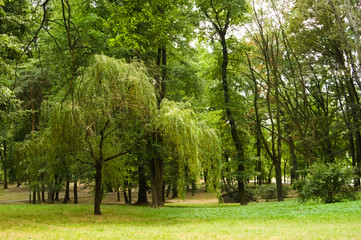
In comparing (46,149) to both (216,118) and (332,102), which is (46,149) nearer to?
(216,118)

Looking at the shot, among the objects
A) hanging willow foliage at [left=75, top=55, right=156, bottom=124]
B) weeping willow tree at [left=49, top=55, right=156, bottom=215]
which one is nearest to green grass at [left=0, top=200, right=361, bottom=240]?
weeping willow tree at [left=49, top=55, right=156, bottom=215]

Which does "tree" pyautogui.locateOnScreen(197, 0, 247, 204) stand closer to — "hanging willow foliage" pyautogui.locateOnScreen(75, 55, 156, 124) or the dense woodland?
the dense woodland

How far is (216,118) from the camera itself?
19.2 meters

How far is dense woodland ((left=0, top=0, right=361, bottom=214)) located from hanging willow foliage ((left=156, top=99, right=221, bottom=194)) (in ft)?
0.13

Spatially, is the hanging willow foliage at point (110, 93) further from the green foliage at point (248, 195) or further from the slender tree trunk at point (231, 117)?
the green foliage at point (248, 195)

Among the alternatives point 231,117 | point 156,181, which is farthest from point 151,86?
point 231,117

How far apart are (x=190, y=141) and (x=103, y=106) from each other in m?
3.31

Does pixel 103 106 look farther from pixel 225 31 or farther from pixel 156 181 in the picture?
pixel 225 31

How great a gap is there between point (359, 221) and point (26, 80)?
1841 centimetres

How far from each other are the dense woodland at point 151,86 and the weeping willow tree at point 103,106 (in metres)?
0.04

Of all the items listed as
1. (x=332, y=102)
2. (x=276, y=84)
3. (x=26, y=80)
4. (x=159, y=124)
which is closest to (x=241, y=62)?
(x=276, y=84)

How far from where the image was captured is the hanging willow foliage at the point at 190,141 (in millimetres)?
10797

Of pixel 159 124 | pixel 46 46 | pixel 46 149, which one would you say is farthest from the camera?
pixel 46 46

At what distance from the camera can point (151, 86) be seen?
38.7 ft
